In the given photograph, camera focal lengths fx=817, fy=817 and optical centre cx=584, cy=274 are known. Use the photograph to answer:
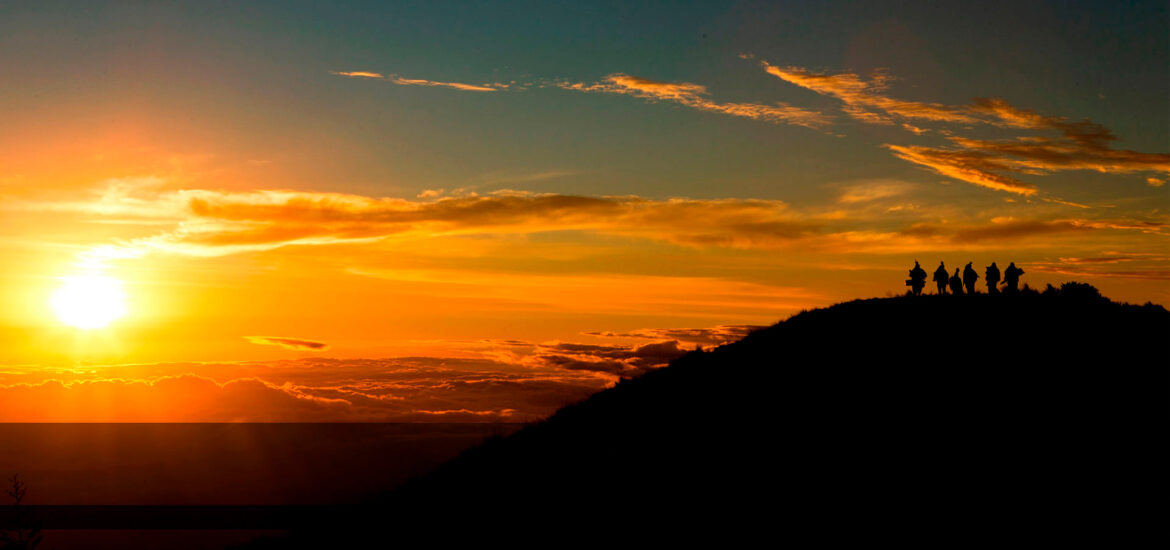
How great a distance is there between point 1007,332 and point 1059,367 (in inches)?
169

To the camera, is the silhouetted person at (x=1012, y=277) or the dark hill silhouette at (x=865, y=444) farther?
the silhouetted person at (x=1012, y=277)

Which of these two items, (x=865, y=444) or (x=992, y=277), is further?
(x=992, y=277)

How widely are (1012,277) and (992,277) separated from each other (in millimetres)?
955

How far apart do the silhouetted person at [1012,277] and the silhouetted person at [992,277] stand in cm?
49

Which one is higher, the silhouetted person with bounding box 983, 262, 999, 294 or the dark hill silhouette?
the silhouetted person with bounding box 983, 262, 999, 294

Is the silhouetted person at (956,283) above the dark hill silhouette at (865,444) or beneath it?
above

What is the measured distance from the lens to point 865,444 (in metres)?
25.8

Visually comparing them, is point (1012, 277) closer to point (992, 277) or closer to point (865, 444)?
point (992, 277)

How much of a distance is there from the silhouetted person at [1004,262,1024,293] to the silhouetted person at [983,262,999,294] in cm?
49

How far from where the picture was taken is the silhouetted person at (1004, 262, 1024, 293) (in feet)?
142

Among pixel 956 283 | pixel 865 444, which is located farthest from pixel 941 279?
pixel 865 444

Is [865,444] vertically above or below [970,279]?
below

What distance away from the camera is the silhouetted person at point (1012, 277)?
1703 inches

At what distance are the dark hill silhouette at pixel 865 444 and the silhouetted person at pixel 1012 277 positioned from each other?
3.76m
